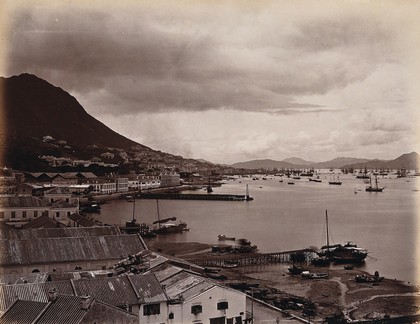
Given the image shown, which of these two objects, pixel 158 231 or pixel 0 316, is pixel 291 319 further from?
pixel 158 231

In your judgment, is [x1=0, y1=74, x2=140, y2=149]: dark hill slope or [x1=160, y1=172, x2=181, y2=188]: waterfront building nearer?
[x1=0, y1=74, x2=140, y2=149]: dark hill slope

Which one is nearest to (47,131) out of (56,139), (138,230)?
(56,139)

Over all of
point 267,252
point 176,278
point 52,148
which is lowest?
point 267,252

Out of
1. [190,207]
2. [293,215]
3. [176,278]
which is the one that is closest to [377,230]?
[293,215]

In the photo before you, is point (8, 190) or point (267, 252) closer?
point (267, 252)

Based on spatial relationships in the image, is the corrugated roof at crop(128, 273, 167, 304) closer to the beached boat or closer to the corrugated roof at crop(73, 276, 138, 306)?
the corrugated roof at crop(73, 276, 138, 306)

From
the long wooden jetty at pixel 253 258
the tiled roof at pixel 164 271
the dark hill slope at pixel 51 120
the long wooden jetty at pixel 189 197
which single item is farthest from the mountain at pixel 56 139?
the tiled roof at pixel 164 271

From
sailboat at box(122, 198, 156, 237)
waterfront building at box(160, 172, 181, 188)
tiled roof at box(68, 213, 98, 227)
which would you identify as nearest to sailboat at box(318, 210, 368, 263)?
sailboat at box(122, 198, 156, 237)
